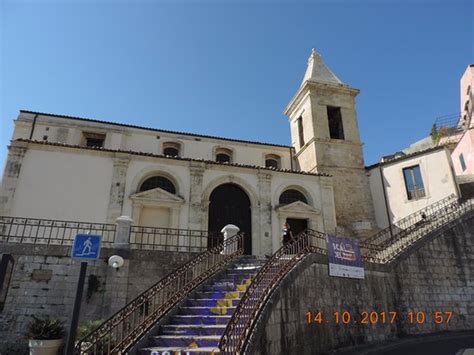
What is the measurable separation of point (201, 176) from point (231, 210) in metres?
2.41

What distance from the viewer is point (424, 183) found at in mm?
18891

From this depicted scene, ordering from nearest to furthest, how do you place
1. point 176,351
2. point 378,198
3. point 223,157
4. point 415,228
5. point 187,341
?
point 176,351, point 187,341, point 415,228, point 378,198, point 223,157

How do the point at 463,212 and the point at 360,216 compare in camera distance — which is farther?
the point at 360,216

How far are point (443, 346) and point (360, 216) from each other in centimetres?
1120

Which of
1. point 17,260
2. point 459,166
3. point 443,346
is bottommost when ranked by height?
point 443,346

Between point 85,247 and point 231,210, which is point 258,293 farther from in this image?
point 231,210

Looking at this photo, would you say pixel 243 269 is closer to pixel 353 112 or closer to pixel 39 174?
pixel 39 174

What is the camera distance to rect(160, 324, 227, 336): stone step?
709 cm

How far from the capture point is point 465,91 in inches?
1090

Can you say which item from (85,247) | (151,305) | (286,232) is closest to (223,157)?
(286,232)

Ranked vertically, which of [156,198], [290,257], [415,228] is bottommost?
[290,257]

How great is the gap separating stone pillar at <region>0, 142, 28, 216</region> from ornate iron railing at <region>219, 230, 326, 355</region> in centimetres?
1173

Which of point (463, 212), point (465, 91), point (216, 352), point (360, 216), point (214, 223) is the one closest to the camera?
point (216, 352)

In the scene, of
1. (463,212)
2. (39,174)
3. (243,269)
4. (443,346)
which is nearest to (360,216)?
(463,212)
